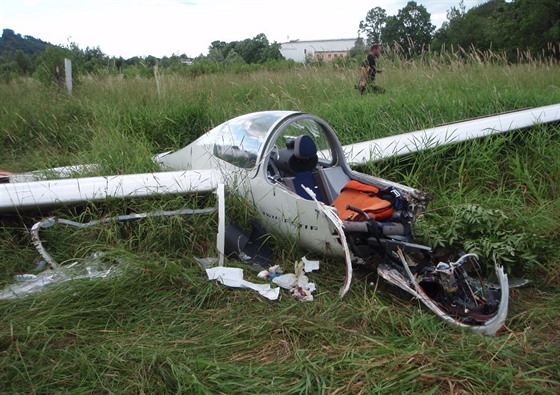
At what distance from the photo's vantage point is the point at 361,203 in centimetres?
372

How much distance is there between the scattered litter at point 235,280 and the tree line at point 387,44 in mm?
8063

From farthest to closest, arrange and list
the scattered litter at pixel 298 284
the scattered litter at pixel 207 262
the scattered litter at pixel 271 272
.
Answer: the scattered litter at pixel 207 262 < the scattered litter at pixel 271 272 < the scattered litter at pixel 298 284

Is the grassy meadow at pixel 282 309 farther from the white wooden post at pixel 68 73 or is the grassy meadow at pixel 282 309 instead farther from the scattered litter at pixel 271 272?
the white wooden post at pixel 68 73

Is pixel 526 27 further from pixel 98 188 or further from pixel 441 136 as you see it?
pixel 98 188

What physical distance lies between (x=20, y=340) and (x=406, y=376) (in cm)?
231

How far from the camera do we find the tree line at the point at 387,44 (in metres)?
11.8

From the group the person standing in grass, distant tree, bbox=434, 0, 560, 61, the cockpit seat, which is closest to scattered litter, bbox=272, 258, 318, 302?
the cockpit seat

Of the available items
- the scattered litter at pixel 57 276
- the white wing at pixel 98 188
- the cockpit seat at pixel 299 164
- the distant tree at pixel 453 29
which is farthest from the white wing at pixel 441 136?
the distant tree at pixel 453 29

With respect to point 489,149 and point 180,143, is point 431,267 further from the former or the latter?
point 180,143

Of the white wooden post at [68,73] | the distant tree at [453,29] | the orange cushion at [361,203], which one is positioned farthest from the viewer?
the distant tree at [453,29]

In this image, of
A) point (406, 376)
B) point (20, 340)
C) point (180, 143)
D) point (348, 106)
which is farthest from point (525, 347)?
point (180, 143)

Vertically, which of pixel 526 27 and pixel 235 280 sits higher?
pixel 526 27

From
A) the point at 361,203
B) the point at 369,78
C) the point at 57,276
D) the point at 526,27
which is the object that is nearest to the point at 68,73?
the point at 369,78

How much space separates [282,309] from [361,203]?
1.04 meters
